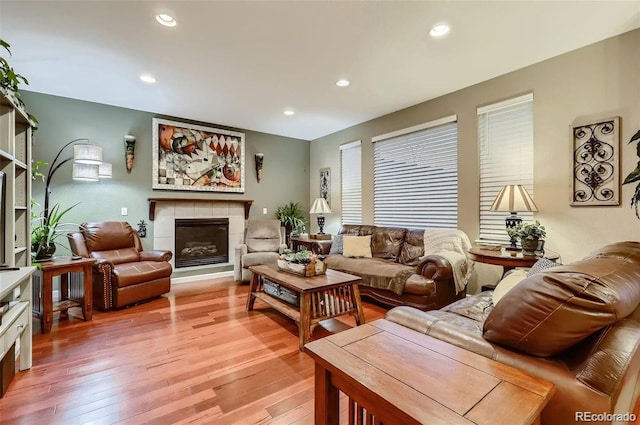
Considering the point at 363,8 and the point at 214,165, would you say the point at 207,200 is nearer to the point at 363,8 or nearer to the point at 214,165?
the point at 214,165

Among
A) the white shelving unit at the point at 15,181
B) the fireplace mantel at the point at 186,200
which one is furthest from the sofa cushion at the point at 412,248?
the white shelving unit at the point at 15,181

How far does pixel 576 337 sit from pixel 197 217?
16.0 ft

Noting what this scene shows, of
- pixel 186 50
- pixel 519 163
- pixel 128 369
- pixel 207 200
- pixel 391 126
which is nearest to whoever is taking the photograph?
pixel 128 369

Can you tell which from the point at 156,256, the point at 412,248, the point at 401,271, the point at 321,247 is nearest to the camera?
the point at 401,271

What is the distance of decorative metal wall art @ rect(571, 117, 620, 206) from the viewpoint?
2.55 metres

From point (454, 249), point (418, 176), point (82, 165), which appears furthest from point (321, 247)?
point (82, 165)

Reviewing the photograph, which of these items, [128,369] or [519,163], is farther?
[519,163]

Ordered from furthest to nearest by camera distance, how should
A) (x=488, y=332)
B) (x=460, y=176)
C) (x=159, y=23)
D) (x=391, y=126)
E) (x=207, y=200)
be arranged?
(x=207, y=200)
(x=391, y=126)
(x=460, y=176)
(x=159, y=23)
(x=488, y=332)

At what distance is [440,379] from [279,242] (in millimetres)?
4325

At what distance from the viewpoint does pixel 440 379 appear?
96 centimetres

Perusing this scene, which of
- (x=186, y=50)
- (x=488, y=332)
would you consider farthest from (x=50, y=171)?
(x=488, y=332)

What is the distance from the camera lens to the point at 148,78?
333cm

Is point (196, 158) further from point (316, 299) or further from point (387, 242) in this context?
point (316, 299)

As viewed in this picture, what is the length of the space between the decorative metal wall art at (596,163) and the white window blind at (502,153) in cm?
39
